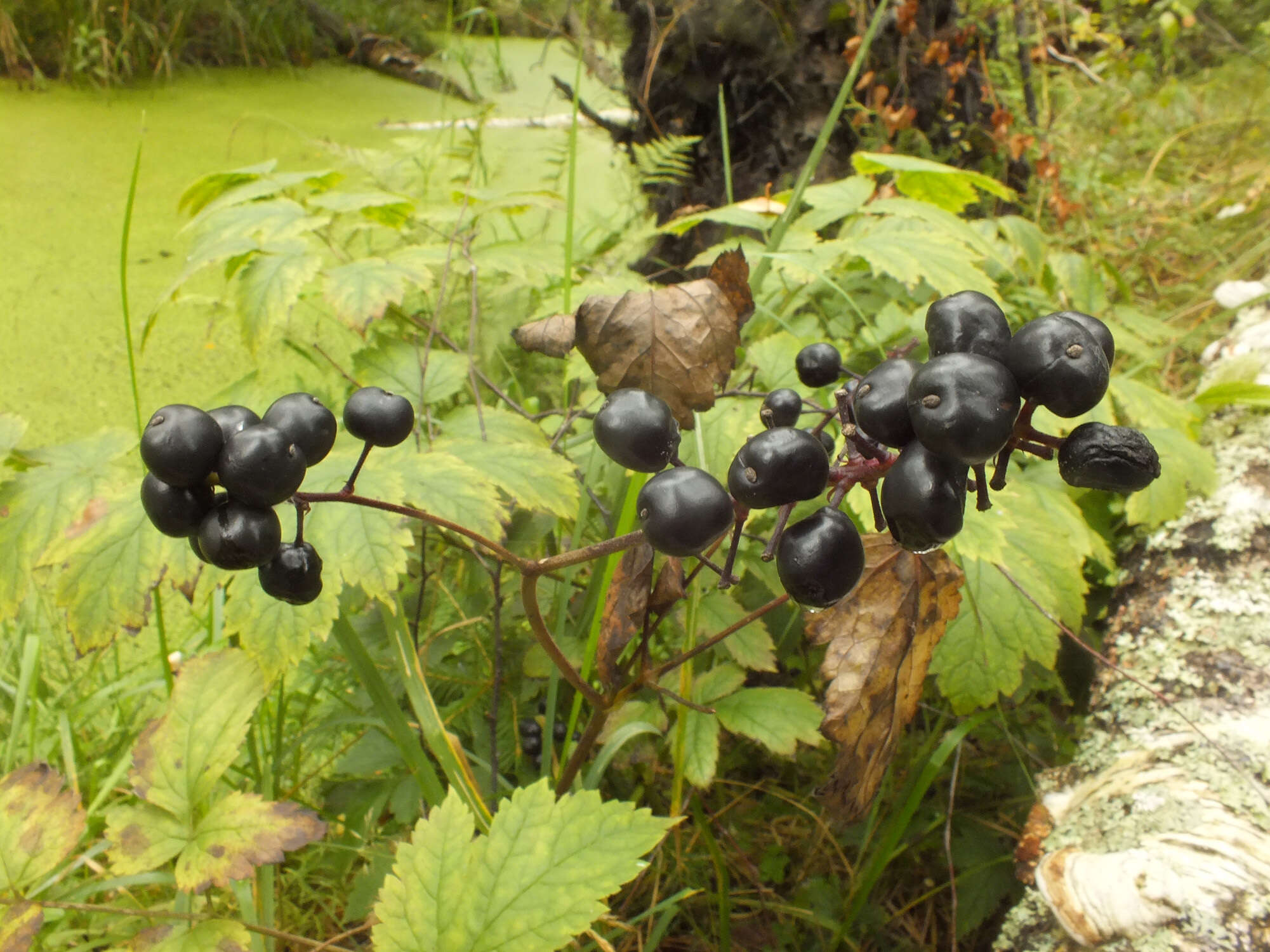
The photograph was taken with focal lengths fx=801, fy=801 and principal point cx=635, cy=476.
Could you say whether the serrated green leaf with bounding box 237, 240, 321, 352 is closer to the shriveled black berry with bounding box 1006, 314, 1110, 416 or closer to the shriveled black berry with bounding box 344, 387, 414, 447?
the shriveled black berry with bounding box 344, 387, 414, 447

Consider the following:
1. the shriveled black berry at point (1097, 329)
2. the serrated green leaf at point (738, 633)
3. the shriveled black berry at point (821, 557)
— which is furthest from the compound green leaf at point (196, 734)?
the shriveled black berry at point (1097, 329)

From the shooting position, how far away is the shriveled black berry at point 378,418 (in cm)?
85

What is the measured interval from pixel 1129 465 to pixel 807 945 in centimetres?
138

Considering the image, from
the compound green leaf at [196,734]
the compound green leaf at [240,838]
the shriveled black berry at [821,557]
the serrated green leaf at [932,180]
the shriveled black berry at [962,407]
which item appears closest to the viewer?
the shriveled black berry at [962,407]

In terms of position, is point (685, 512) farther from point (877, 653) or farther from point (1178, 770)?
point (1178, 770)

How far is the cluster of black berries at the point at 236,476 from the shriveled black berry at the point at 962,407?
54 cm

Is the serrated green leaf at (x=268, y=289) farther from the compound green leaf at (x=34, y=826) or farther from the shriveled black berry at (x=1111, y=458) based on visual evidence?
the shriveled black berry at (x=1111, y=458)

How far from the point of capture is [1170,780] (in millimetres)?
1338

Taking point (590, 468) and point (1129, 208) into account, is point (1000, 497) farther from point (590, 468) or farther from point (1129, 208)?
point (1129, 208)

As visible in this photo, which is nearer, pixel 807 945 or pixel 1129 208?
pixel 807 945

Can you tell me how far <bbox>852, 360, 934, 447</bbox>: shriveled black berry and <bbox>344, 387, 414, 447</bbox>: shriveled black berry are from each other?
1.54ft

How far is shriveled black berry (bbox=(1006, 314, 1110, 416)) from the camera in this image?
0.59 m

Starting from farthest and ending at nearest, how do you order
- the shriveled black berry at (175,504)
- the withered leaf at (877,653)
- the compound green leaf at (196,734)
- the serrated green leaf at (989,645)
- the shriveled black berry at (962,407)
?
1. the serrated green leaf at (989,645)
2. the compound green leaf at (196,734)
3. the withered leaf at (877,653)
4. the shriveled black berry at (175,504)
5. the shriveled black berry at (962,407)

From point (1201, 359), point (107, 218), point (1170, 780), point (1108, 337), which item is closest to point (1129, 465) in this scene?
point (1108, 337)
